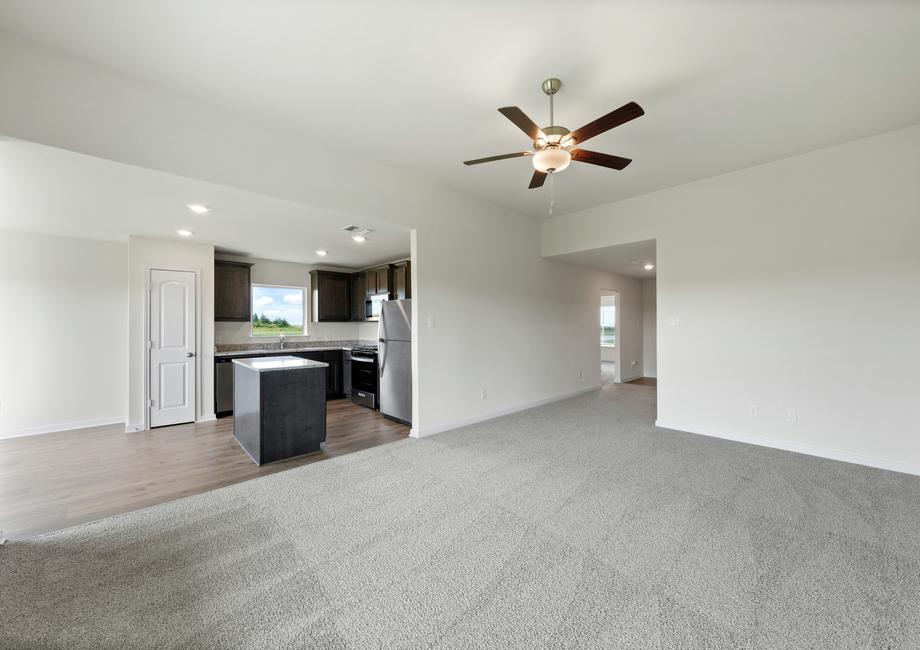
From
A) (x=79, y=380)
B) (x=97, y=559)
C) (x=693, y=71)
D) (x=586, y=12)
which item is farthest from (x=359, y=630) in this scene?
(x=79, y=380)

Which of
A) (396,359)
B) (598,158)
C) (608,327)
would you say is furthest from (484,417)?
(608,327)

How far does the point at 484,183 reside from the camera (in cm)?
419

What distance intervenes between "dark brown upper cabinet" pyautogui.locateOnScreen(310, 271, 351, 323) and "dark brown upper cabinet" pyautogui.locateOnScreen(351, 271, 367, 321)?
0.26ft

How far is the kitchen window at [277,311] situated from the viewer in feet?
20.3

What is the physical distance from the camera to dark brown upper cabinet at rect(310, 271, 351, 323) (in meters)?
6.52

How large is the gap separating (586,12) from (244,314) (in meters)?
5.60

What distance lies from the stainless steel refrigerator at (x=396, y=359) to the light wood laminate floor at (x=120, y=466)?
0.24 metres

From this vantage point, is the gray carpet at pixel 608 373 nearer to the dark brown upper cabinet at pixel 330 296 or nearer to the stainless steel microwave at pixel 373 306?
the stainless steel microwave at pixel 373 306

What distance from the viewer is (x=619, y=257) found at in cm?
582

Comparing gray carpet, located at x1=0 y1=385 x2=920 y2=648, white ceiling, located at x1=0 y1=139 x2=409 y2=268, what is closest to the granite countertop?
gray carpet, located at x1=0 y1=385 x2=920 y2=648

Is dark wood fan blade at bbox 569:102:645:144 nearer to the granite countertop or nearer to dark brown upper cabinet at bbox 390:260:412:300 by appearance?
the granite countertop

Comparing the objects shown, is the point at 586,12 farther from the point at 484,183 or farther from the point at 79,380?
the point at 79,380

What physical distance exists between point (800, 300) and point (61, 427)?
838cm

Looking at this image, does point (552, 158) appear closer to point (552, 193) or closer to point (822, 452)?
point (552, 193)
